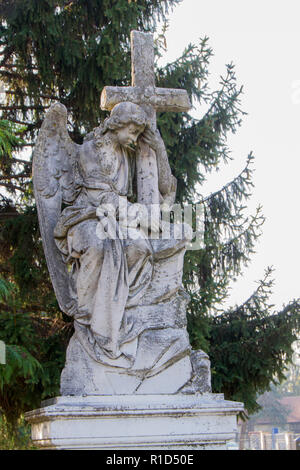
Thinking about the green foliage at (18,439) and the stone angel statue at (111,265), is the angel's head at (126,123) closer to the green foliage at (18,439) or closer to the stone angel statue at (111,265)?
the stone angel statue at (111,265)

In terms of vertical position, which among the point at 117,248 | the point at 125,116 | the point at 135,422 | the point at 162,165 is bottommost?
the point at 135,422

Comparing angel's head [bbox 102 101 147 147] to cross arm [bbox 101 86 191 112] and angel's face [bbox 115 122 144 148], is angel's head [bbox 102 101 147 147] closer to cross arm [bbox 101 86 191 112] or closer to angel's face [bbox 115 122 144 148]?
angel's face [bbox 115 122 144 148]

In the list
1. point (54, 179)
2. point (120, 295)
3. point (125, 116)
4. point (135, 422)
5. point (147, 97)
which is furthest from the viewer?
point (147, 97)

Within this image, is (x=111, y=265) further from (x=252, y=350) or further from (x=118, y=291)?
(x=252, y=350)

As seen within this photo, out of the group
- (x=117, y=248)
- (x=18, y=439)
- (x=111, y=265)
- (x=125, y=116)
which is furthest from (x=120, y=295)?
(x=18, y=439)

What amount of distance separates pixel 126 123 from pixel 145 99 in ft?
1.67

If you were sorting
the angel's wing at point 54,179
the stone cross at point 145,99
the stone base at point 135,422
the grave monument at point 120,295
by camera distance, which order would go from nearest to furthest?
the stone base at point 135,422
the grave monument at point 120,295
the angel's wing at point 54,179
the stone cross at point 145,99

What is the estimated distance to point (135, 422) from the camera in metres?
5.28

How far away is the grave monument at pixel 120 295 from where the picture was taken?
5273mm

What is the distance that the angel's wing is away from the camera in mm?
6078

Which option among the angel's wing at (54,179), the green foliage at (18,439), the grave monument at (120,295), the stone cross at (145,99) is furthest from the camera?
the green foliage at (18,439)

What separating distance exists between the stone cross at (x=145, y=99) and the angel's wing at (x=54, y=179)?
0.47m

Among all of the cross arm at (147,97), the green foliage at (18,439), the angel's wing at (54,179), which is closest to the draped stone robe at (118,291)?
the angel's wing at (54,179)

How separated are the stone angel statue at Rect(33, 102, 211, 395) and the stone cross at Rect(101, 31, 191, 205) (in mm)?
106
